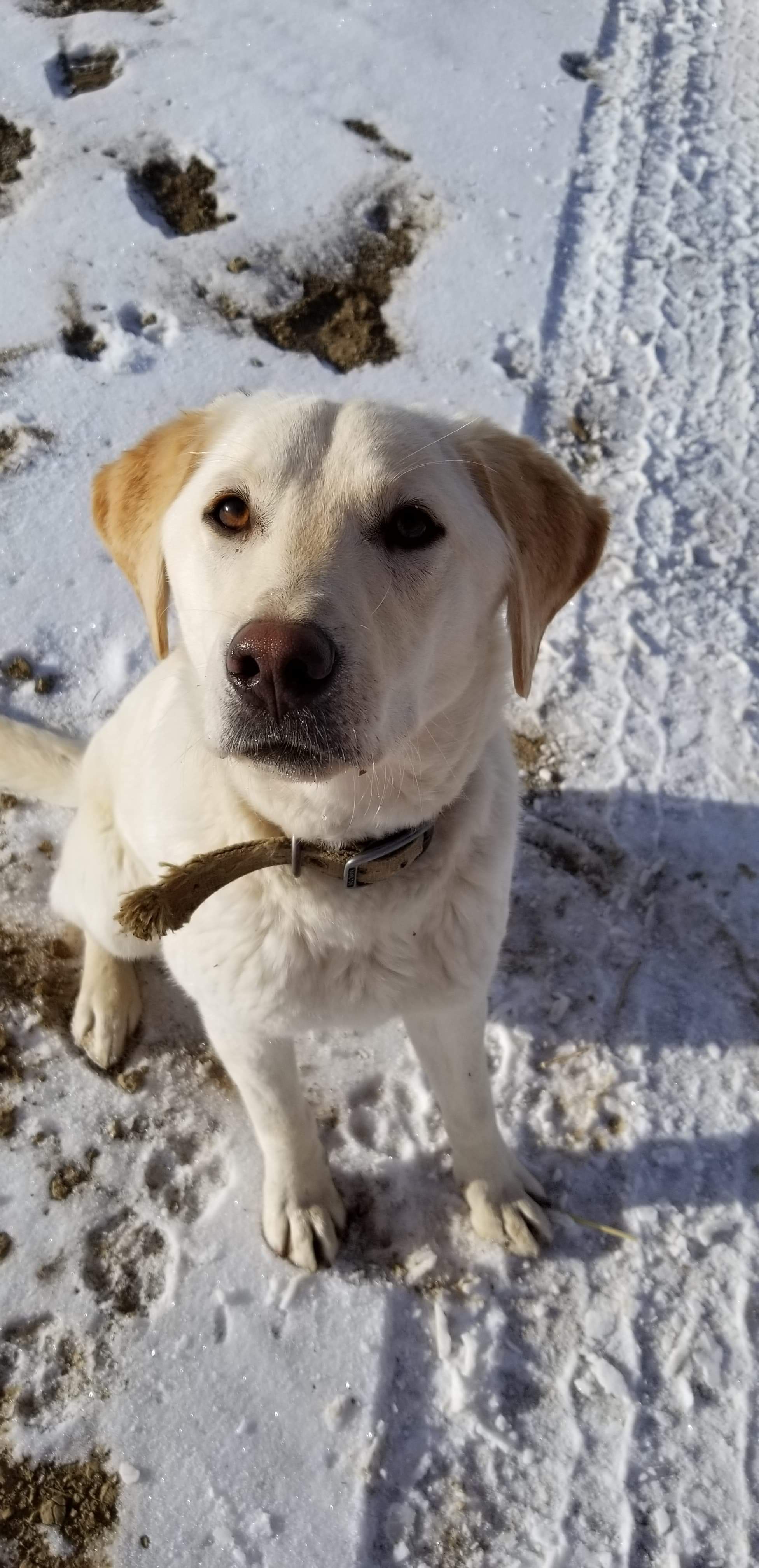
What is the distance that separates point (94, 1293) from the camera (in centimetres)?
231

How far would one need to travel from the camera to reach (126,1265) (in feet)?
7.70

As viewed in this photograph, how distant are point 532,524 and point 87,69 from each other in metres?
4.58

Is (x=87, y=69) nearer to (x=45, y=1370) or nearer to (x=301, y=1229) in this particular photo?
(x=301, y=1229)

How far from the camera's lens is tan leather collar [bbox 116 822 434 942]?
1718mm

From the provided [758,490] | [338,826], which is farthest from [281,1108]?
[758,490]

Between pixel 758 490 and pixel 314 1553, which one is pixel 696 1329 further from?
pixel 758 490

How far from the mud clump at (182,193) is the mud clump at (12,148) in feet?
1.78

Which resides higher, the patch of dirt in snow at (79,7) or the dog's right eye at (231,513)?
the patch of dirt in snow at (79,7)

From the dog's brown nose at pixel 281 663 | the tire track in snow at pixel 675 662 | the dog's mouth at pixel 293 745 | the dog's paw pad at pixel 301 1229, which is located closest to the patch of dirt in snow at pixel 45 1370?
the dog's paw pad at pixel 301 1229

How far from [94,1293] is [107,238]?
411 cm

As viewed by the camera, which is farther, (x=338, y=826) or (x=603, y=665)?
(x=603, y=665)

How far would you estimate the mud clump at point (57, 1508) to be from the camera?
2006 mm

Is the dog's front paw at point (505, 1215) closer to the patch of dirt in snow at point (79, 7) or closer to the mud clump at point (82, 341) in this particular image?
the mud clump at point (82, 341)

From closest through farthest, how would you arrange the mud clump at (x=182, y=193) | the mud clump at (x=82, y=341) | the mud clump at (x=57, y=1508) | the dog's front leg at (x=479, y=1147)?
the mud clump at (x=57, y=1508) → the dog's front leg at (x=479, y=1147) → the mud clump at (x=82, y=341) → the mud clump at (x=182, y=193)
